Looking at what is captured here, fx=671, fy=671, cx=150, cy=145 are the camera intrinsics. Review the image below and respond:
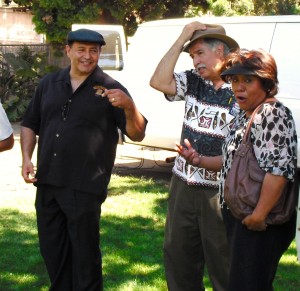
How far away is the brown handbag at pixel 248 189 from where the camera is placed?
3.17 meters

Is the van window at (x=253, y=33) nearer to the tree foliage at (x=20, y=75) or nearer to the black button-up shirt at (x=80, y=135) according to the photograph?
the black button-up shirt at (x=80, y=135)

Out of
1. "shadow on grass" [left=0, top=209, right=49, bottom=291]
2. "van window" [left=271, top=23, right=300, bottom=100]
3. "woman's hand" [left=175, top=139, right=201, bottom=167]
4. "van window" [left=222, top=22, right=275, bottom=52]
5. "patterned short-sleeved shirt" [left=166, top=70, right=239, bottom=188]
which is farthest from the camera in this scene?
"van window" [left=222, top=22, right=275, bottom=52]

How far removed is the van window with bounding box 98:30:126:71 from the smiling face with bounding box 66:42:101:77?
22.5 ft

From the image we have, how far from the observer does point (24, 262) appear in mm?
5734

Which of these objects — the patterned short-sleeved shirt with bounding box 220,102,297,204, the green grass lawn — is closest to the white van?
the green grass lawn

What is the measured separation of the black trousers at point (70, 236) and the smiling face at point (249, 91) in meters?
1.31

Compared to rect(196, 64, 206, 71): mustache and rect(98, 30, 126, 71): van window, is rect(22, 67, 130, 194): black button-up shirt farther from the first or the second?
rect(98, 30, 126, 71): van window

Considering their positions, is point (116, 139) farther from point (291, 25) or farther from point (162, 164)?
point (162, 164)

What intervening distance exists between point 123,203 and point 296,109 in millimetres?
2282

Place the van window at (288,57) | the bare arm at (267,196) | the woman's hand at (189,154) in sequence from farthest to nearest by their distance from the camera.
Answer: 1. the van window at (288,57)
2. the woman's hand at (189,154)
3. the bare arm at (267,196)

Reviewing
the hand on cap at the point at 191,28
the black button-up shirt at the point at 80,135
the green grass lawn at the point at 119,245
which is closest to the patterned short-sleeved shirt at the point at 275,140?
the hand on cap at the point at 191,28

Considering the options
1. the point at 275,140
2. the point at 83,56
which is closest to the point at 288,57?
the point at 83,56

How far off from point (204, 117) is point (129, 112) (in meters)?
0.44

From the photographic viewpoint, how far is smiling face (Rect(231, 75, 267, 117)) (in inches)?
129
